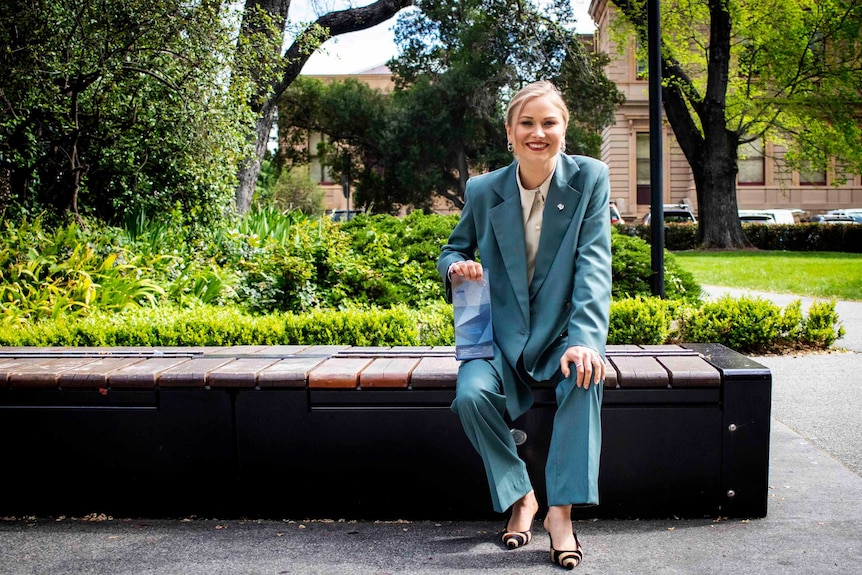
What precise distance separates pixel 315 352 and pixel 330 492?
0.76 metres

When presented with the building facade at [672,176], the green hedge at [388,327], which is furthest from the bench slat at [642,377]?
the building facade at [672,176]

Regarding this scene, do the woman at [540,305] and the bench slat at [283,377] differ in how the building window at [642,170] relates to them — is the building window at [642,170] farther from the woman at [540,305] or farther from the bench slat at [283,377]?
the bench slat at [283,377]

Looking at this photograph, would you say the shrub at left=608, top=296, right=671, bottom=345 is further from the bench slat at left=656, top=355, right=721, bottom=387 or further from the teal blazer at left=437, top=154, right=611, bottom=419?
the teal blazer at left=437, top=154, right=611, bottom=419

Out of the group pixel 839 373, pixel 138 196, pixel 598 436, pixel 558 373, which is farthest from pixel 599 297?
pixel 138 196

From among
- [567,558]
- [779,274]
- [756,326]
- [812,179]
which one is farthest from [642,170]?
[567,558]

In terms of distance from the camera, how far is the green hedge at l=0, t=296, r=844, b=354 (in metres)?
5.71

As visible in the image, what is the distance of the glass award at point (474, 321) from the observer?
3.18 metres

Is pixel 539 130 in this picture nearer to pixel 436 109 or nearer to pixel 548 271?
pixel 548 271

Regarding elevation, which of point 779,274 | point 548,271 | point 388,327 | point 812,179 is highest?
point 812,179

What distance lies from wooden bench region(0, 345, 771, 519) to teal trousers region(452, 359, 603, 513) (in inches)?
8.2

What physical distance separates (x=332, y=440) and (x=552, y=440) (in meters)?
0.91

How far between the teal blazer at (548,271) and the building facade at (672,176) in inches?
1633

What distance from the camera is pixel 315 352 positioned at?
12.8 feet

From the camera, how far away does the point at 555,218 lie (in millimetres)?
3221
